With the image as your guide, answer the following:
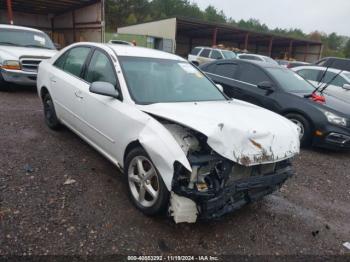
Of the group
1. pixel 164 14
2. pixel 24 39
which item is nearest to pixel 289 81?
pixel 24 39

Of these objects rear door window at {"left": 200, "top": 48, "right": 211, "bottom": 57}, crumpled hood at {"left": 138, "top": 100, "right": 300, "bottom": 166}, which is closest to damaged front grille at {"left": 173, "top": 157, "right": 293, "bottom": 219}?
crumpled hood at {"left": 138, "top": 100, "right": 300, "bottom": 166}

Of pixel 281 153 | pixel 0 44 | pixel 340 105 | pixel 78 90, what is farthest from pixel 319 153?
pixel 0 44

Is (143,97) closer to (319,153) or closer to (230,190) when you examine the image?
(230,190)

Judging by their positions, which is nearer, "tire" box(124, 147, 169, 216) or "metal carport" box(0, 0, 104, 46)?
"tire" box(124, 147, 169, 216)

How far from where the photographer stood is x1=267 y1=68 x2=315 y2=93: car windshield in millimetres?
5781

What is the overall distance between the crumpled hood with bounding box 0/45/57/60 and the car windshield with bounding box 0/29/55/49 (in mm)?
384

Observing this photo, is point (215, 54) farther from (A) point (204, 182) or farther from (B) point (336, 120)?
(A) point (204, 182)

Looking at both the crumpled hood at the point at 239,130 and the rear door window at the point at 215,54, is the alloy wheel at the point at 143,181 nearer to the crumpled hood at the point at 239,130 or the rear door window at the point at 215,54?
the crumpled hood at the point at 239,130

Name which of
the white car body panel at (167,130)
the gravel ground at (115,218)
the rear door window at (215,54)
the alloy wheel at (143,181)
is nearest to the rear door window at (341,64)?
the rear door window at (215,54)

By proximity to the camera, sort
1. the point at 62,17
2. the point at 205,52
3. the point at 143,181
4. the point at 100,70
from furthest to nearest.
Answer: the point at 62,17 → the point at 205,52 → the point at 100,70 → the point at 143,181

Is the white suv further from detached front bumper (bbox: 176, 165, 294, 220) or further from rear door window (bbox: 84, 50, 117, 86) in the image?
detached front bumper (bbox: 176, 165, 294, 220)

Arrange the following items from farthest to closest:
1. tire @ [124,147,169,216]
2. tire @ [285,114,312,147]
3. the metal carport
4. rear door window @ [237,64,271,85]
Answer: the metal carport, rear door window @ [237,64,271,85], tire @ [285,114,312,147], tire @ [124,147,169,216]

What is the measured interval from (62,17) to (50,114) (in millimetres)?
16294

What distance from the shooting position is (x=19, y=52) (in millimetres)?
7145
